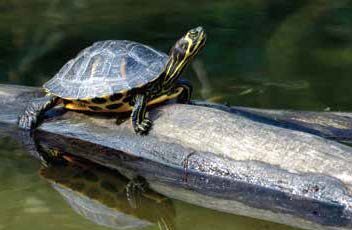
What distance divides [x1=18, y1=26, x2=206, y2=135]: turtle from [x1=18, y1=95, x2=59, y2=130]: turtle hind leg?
1 centimetres

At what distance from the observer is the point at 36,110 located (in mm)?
5051

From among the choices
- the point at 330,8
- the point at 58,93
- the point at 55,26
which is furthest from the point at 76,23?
the point at 58,93

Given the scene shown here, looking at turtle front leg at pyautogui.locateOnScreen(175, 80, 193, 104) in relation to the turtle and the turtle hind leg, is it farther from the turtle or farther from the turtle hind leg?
the turtle hind leg

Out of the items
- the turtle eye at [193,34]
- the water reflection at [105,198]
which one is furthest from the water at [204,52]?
the turtle eye at [193,34]

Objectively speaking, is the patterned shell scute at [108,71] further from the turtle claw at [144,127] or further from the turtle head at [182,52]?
the turtle claw at [144,127]

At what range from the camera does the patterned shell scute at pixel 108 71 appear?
15.5 ft

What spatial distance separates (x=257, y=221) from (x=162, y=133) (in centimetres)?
94

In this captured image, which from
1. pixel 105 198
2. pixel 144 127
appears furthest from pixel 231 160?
pixel 105 198

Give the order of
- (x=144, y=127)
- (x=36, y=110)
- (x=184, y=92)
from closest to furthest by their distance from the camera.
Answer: (x=144, y=127)
(x=184, y=92)
(x=36, y=110)

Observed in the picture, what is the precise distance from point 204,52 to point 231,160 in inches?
185

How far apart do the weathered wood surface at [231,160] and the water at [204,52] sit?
0.73ft

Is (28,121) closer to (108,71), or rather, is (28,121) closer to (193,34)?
(108,71)

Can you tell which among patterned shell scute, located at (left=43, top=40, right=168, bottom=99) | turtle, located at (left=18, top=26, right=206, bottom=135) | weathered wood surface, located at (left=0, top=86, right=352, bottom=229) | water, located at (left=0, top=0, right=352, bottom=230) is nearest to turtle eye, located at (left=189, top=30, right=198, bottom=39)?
turtle, located at (left=18, top=26, right=206, bottom=135)

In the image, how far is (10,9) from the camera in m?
11.8
